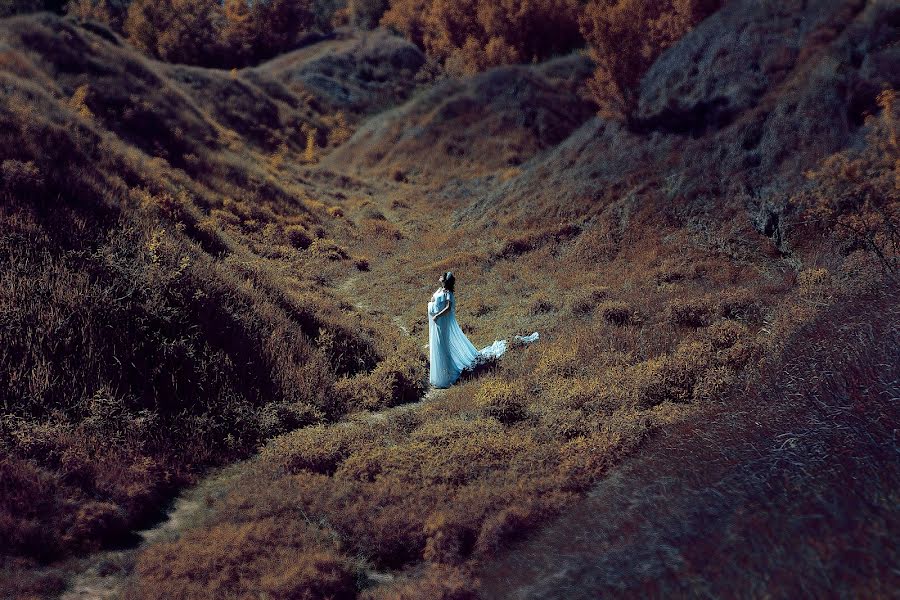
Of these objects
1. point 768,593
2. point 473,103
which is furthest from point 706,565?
point 473,103

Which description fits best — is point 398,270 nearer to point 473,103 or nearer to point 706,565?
point 706,565

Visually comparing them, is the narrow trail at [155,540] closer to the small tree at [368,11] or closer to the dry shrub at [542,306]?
the dry shrub at [542,306]

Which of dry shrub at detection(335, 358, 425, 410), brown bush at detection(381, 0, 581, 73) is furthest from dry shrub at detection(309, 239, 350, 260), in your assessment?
brown bush at detection(381, 0, 581, 73)

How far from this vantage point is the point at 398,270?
1731cm

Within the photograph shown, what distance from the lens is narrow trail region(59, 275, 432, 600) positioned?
15.8 ft

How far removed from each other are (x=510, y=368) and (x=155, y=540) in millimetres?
5440

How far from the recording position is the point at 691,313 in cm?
967

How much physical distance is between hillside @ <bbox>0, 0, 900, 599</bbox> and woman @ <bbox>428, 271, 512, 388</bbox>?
0.54 meters

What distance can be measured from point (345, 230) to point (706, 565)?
19155 millimetres

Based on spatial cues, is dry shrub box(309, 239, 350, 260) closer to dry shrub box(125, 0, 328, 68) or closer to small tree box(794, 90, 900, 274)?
small tree box(794, 90, 900, 274)

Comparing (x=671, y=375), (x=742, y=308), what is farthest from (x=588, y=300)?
(x=671, y=375)

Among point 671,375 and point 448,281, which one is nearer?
point 671,375

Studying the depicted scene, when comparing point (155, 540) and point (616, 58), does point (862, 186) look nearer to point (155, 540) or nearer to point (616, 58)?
point (616, 58)

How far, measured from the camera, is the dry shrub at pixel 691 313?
31.3 feet
